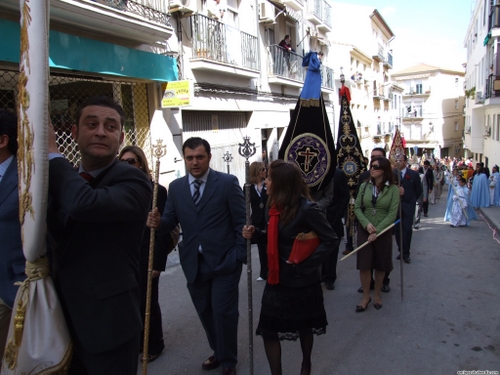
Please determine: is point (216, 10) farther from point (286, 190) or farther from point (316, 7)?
point (316, 7)

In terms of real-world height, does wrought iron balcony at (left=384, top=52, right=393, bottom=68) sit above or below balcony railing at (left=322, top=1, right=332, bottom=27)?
above

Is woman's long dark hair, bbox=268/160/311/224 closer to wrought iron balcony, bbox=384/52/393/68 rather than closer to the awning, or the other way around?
the awning

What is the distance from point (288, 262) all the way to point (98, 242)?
170 cm

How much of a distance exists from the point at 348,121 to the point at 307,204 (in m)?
5.04

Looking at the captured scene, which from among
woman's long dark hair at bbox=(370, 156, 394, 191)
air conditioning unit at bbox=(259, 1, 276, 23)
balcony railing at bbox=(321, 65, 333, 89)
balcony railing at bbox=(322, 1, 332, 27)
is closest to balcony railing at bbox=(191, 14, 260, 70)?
air conditioning unit at bbox=(259, 1, 276, 23)

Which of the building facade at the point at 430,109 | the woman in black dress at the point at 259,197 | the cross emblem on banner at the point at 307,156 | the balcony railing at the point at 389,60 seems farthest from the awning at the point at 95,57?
the building facade at the point at 430,109

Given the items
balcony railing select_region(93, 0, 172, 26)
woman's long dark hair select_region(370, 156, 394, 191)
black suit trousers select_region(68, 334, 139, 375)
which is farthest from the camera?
balcony railing select_region(93, 0, 172, 26)

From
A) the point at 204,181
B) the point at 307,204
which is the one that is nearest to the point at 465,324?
the point at 307,204

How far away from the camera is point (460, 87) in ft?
186

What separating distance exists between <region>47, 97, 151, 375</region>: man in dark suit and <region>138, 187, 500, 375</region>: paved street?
2147mm

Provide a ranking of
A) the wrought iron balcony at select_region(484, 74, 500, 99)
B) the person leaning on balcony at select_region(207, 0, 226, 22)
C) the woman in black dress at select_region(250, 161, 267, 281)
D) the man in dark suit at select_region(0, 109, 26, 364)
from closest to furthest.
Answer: the man in dark suit at select_region(0, 109, 26, 364)
the woman in black dress at select_region(250, 161, 267, 281)
the person leaning on balcony at select_region(207, 0, 226, 22)
the wrought iron balcony at select_region(484, 74, 500, 99)

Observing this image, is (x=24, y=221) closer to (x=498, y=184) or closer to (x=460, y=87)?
(x=498, y=184)

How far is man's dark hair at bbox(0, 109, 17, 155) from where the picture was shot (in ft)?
7.38

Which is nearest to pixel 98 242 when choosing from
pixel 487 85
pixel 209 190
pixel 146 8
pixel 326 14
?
pixel 209 190
